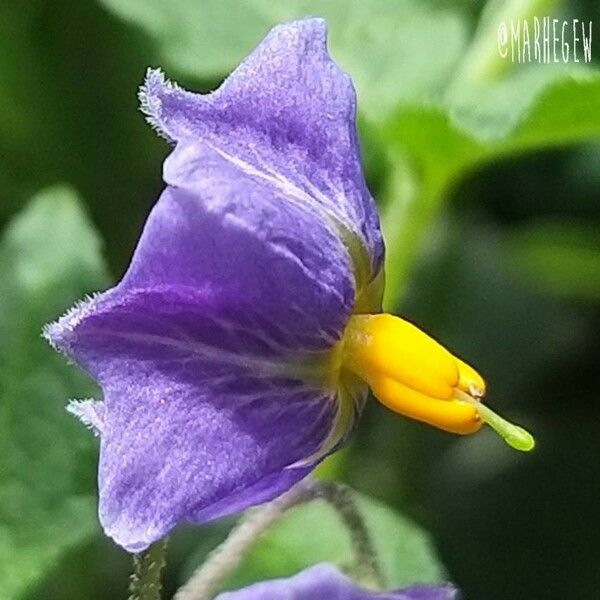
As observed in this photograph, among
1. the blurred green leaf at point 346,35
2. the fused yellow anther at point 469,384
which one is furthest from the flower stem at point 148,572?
the blurred green leaf at point 346,35

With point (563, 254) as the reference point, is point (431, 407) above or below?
above

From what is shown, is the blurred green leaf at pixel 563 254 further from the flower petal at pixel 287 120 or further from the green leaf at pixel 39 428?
the flower petal at pixel 287 120

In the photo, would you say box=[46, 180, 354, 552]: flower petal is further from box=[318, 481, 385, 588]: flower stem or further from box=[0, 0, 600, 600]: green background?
box=[0, 0, 600, 600]: green background

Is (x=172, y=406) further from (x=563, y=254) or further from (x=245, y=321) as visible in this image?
(x=563, y=254)

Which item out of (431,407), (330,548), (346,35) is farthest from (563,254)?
(431,407)

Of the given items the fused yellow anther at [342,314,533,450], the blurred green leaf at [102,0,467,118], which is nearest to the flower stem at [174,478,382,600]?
the fused yellow anther at [342,314,533,450]

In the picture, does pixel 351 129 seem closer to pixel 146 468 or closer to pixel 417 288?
pixel 146 468
